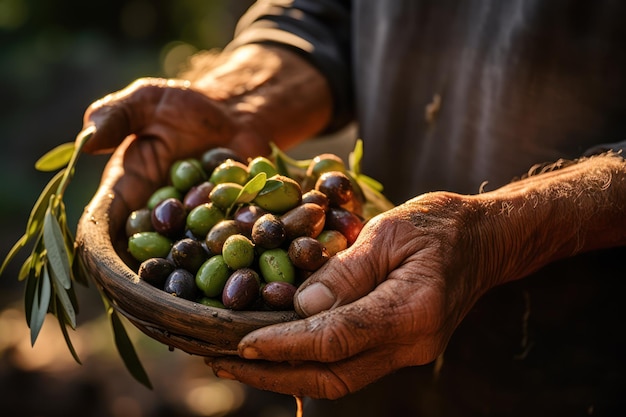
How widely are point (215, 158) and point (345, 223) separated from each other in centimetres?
52

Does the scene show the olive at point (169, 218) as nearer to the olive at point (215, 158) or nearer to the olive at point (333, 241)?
the olive at point (215, 158)

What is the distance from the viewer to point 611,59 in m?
1.84

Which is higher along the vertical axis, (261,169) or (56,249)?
(261,169)

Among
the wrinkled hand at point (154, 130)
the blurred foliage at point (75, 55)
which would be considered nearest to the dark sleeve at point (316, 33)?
Result: the wrinkled hand at point (154, 130)

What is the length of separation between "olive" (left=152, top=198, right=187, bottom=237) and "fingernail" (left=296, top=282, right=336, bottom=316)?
0.52m

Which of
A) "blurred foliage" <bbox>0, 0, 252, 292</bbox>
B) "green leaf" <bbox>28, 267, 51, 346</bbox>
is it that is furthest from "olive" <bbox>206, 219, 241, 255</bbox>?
"blurred foliage" <bbox>0, 0, 252, 292</bbox>

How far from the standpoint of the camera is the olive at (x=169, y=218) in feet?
5.84

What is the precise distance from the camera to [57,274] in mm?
1749

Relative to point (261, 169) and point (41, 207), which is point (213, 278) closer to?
point (261, 169)

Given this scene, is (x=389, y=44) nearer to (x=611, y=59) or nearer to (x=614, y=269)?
(x=611, y=59)

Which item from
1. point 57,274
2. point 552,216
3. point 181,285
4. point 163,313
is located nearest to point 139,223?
point 57,274

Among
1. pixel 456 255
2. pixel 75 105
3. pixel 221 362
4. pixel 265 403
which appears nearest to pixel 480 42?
pixel 456 255

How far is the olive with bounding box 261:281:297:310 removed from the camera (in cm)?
150

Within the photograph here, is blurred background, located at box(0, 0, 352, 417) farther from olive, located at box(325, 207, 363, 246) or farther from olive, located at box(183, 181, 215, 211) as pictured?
olive, located at box(325, 207, 363, 246)
